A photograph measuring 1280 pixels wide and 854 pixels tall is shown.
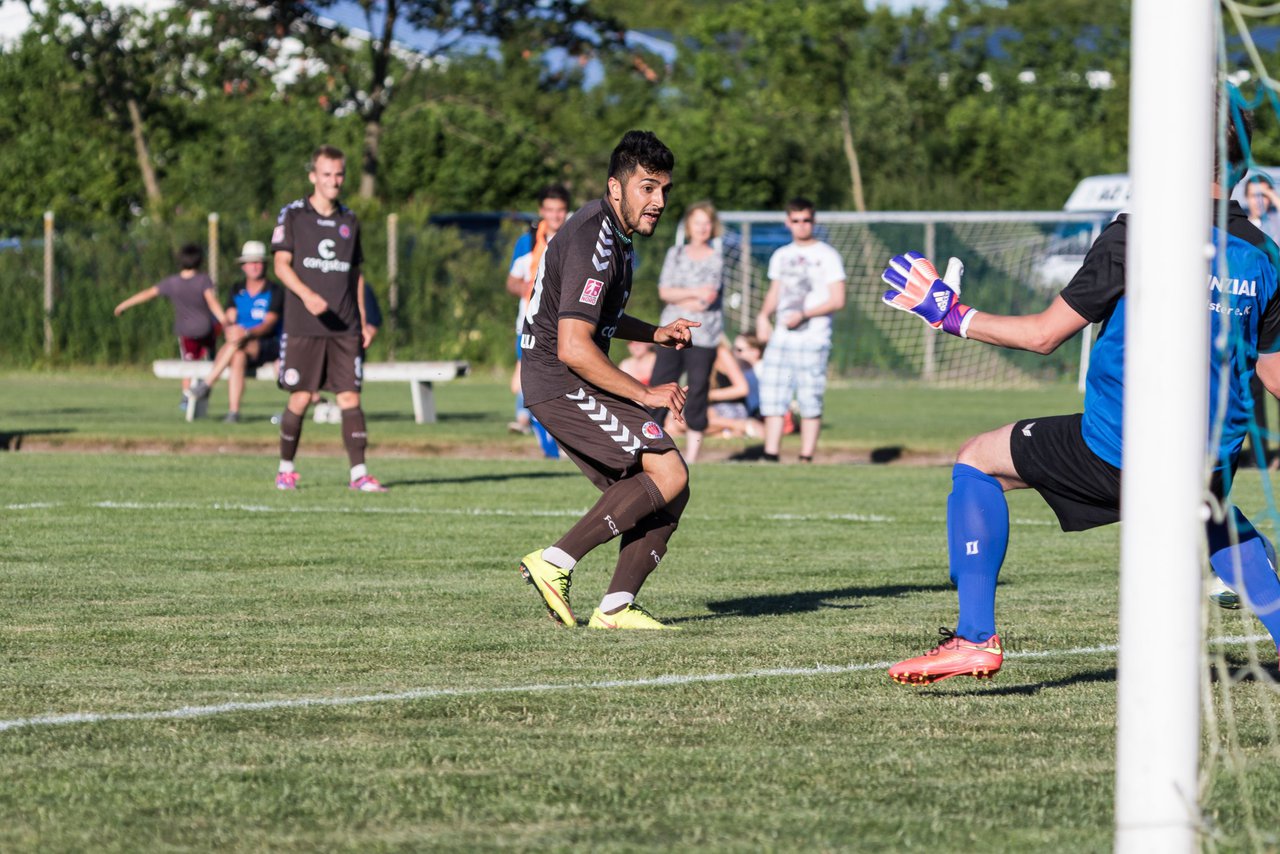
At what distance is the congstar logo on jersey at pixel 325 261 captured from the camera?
13.2 m

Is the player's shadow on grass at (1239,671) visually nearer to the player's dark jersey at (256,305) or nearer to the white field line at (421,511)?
the white field line at (421,511)

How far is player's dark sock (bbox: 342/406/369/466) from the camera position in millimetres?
13227

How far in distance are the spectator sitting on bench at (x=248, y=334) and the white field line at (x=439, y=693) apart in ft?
48.4

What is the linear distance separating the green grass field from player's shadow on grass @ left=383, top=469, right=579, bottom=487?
1.50 m

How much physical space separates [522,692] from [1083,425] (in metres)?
1.80

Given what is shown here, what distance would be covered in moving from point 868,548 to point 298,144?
3431cm

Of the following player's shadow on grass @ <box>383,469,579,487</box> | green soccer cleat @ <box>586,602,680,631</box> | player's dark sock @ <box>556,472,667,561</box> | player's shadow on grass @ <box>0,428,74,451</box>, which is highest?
player's dark sock @ <box>556,472,667,561</box>

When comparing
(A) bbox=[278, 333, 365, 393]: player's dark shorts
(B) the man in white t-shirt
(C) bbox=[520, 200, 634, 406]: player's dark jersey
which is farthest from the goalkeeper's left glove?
(B) the man in white t-shirt

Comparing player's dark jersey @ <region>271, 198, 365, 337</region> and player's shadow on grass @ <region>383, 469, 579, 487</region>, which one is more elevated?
player's dark jersey @ <region>271, 198, 365, 337</region>

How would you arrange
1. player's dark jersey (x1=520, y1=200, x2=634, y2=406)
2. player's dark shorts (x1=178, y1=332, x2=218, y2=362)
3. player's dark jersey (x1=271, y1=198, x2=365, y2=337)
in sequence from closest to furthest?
player's dark jersey (x1=520, y1=200, x2=634, y2=406) < player's dark jersey (x1=271, y1=198, x2=365, y2=337) < player's dark shorts (x1=178, y1=332, x2=218, y2=362)

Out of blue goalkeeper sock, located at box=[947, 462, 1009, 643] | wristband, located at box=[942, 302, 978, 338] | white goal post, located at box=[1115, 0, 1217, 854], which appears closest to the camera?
white goal post, located at box=[1115, 0, 1217, 854]

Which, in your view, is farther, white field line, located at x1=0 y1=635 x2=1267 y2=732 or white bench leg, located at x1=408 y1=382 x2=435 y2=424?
white bench leg, located at x1=408 y1=382 x2=435 y2=424

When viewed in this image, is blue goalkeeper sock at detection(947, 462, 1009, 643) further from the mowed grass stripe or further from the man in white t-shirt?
the man in white t-shirt

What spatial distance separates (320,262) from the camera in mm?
13227
